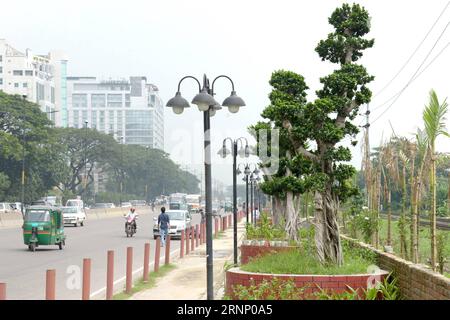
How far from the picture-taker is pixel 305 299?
440 inches

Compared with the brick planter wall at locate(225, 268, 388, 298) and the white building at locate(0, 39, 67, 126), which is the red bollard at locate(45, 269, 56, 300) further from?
the white building at locate(0, 39, 67, 126)

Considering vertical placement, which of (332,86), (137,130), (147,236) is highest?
(137,130)

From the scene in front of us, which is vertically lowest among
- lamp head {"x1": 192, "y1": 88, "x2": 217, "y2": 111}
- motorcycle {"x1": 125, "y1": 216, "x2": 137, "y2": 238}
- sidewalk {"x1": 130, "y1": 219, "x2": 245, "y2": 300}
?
sidewalk {"x1": 130, "y1": 219, "x2": 245, "y2": 300}

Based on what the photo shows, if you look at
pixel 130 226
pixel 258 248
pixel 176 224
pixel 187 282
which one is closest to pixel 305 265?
pixel 258 248

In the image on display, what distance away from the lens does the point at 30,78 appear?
155750 mm

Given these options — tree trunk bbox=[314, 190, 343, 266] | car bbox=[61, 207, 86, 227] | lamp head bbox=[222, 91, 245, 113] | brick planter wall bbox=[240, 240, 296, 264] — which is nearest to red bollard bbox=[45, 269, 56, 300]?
lamp head bbox=[222, 91, 245, 113]

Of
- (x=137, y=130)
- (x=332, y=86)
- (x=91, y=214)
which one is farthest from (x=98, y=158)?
(x=332, y=86)

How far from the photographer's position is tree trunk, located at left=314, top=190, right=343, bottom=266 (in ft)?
42.6

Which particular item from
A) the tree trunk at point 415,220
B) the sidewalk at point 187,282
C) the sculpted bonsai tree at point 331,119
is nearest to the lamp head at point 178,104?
the sculpted bonsai tree at point 331,119

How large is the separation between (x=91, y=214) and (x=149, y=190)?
7602 centimetres

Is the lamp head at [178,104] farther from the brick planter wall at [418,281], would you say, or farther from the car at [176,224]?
the car at [176,224]

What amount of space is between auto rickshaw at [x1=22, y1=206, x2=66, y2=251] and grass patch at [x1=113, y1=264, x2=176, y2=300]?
22.3 feet

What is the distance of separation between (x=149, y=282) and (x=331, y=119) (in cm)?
678
